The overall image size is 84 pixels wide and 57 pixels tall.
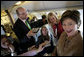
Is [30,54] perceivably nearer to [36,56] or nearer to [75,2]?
[36,56]

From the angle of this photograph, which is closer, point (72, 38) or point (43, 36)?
point (72, 38)

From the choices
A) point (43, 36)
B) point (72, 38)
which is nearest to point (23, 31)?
point (43, 36)

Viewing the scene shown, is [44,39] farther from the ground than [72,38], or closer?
closer

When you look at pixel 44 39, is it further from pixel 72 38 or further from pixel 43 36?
pixel 72 38

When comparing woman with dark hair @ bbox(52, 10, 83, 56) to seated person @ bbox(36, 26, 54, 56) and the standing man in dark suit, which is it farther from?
the standing man in dark suit

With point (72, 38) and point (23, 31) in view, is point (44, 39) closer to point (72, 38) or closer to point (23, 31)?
point (23, 31)

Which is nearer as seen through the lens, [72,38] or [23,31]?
[72,38]

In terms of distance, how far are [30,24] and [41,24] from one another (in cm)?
9

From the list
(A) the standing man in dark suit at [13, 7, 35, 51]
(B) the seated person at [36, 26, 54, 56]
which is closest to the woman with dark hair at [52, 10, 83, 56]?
(B) the seated person at [36, 26, 54, 56]

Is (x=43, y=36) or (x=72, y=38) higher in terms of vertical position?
(x=72, y=38)

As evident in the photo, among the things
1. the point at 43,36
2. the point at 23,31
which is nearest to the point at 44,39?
the point at 43,36

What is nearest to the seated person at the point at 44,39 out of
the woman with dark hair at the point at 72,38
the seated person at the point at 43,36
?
the seated person at the point at 43,36

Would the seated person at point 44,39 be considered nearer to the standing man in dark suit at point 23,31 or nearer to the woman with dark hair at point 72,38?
the standing man in dark suit at point 23,31

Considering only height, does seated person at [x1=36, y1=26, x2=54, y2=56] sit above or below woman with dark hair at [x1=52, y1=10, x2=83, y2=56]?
below
